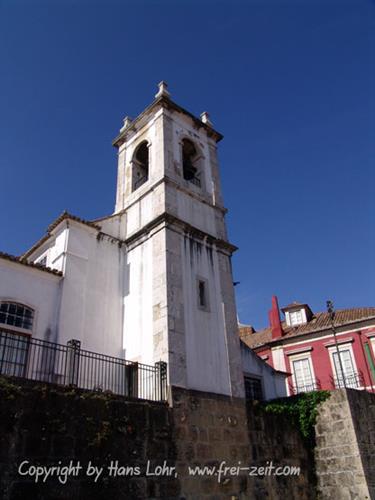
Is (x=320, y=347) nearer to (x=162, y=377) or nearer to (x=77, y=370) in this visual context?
(x=162, y=377)

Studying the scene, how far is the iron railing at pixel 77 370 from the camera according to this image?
11.5 metres

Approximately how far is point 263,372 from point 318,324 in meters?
9.01

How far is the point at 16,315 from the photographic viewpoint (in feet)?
41.4

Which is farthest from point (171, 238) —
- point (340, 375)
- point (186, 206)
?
point (340, 375)

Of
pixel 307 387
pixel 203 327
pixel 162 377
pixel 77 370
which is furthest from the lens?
pixel 307 387

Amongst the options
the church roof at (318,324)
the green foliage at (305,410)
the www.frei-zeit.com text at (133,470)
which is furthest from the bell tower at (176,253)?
the church roof at (318,324)

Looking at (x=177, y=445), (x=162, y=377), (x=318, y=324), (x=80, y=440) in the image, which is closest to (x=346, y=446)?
(x=177, y=445)

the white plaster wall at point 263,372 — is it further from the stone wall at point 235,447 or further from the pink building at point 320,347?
the pink building at point 320,347

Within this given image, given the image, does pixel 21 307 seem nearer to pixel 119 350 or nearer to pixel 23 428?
pixel 119 350

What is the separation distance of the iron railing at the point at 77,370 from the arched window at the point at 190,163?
28.2ft

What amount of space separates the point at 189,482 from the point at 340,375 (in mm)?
14909

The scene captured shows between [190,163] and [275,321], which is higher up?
[190,163]

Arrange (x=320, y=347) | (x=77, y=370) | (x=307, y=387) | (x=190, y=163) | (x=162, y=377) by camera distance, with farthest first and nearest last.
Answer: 1. (x=320, y=347)
2. (x=307, y=387)
3. (x=190, y=163)
4. (x=162, y=377)
5. (x=77, y=370)

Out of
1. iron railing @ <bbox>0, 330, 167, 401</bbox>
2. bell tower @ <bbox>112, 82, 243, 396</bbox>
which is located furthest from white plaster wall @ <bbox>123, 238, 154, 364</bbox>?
iron railing @ <bbox>0, 330, 167, 401</bbox>
